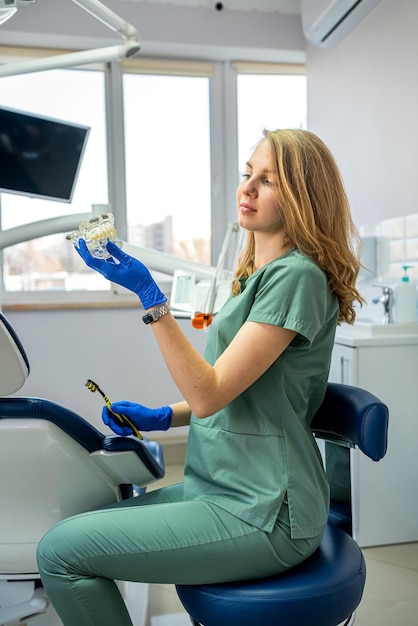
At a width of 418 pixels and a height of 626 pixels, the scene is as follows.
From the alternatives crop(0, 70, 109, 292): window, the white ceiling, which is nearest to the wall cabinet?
crop(0, 70, 109, 292): window

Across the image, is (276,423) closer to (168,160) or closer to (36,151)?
(36,151)

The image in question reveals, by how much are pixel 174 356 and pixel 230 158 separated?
2.83 metres

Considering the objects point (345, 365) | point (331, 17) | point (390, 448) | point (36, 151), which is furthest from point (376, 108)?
point (36, 151)

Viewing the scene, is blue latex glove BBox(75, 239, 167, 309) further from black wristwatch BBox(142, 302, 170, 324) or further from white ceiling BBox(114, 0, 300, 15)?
white ceiling BBox(114, 0, 300, 15)

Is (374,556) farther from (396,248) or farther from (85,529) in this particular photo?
(85,529)

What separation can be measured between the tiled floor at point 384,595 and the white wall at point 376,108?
4.46ft

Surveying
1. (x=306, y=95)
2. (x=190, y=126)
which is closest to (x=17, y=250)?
(x=190, y=126)

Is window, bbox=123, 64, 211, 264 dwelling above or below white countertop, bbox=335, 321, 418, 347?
above

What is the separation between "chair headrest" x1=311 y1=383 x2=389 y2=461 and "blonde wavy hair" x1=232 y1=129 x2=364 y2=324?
0.19 meters

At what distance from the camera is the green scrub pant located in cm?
98

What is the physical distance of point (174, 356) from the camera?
1.01 meters

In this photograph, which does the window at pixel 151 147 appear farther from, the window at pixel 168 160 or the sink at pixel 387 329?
the sink at pixel 387 329

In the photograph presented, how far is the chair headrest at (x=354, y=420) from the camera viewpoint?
1.07 meters

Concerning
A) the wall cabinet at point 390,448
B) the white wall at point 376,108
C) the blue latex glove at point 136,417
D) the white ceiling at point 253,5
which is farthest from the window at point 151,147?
the blue latex glove at point 136,417
